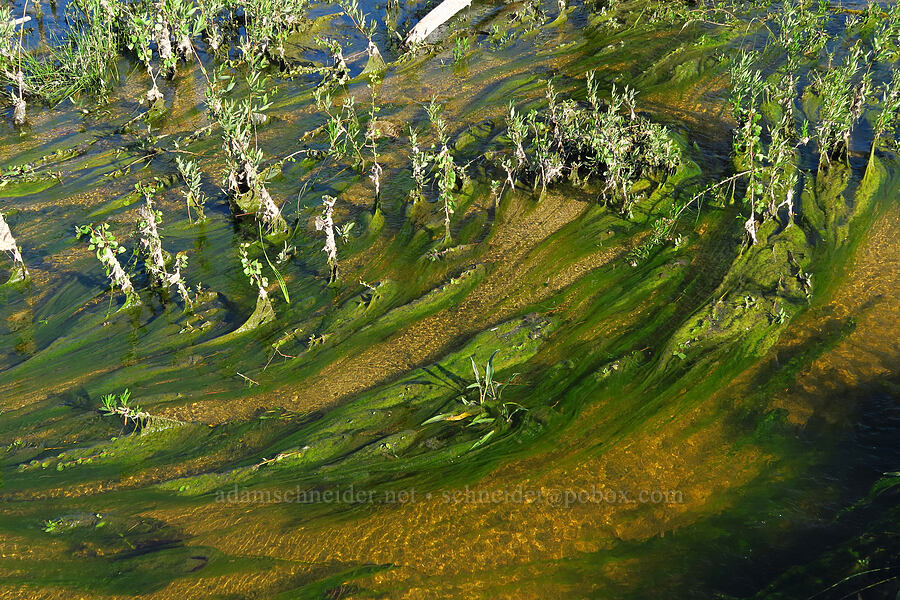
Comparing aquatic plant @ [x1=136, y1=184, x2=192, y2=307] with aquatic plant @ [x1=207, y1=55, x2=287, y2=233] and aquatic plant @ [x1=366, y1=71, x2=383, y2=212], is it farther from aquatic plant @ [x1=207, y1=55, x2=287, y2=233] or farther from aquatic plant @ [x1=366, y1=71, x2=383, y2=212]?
aquatic plant @ [x1=366, y1=71, x2=383, y2=212]

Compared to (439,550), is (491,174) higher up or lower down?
higher up

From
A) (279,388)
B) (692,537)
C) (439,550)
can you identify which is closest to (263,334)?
(279,388)

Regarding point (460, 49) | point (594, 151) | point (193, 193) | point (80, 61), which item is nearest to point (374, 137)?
point (193, 193)

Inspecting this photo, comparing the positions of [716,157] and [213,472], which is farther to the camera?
[716,157]

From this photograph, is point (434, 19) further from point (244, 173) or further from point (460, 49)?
point (244, 173)

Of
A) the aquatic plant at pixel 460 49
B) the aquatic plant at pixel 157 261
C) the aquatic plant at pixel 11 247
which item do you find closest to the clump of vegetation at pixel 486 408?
the aquatic plant at pixel 157 261

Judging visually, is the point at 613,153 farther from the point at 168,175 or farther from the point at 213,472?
the point at 168,175
